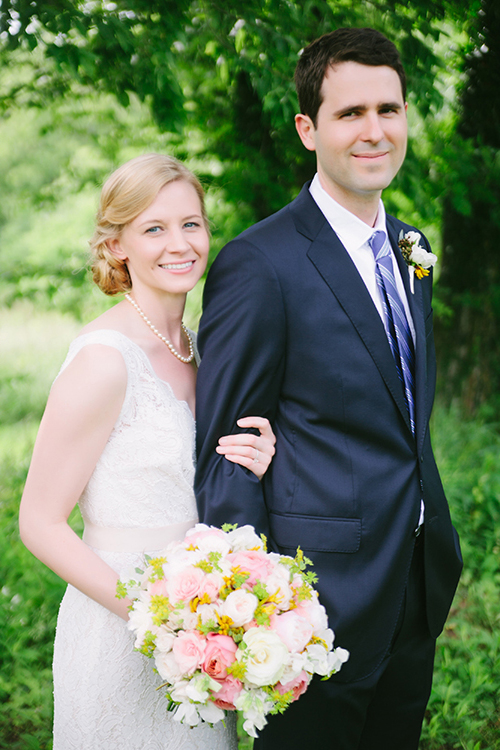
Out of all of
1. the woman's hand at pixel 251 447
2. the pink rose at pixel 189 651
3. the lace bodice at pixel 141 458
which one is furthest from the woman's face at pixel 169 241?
the pink rose at pixel 189 651

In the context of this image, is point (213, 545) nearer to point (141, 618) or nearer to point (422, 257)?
point (141, 618)

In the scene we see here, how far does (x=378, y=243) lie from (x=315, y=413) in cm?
63

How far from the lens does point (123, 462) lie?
6.20ft

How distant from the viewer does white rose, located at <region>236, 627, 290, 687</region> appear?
1.35m

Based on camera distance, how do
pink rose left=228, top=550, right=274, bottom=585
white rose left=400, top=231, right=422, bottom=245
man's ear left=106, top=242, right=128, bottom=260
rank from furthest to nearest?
white rose left=400, top=231, right=422, bottom=245, man's ear left=106, top=242, right=128, bottom=260, pink rose left=228, top=550, right=274, bottom=585

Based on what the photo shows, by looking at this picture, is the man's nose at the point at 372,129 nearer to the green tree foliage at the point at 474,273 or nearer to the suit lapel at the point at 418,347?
the suit lapel at the point at 418,347

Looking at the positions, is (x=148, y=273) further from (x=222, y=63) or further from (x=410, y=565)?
(x=222, y=63)

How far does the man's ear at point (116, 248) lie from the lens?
7.04 feet

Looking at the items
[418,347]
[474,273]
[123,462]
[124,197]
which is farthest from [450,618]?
A: [474,273]

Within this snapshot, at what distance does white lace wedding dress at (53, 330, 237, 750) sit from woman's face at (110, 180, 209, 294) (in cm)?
25

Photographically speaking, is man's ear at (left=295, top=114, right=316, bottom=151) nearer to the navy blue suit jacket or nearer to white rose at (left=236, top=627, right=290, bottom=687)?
the navy blue suit jacket

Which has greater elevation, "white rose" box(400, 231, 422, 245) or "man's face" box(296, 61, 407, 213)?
"man's face" box(296, 61, 407, 213)

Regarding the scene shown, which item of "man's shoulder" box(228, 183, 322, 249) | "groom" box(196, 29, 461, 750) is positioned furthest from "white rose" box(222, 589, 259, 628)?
"man's shoulder" box(228, 183, 322, 249)

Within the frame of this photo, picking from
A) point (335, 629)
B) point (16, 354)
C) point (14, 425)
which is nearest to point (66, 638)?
point (335, 629)
